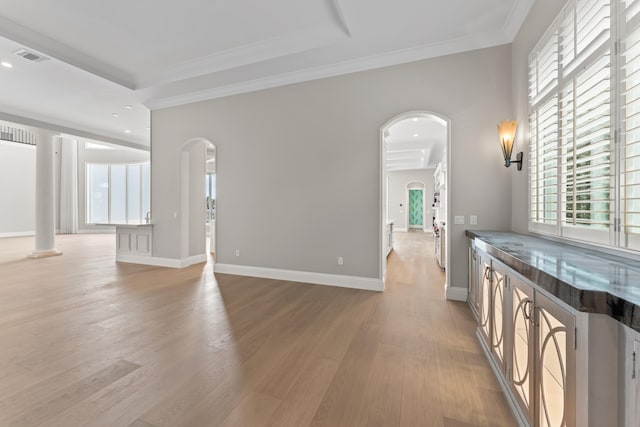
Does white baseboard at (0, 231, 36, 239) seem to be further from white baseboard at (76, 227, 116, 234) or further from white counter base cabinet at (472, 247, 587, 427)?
white counter base cabinet at (472, 247, 587, 427)

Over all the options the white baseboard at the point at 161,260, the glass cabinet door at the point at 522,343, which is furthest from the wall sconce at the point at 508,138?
the white baseboard at the point at 161,260

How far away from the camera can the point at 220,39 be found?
3.68m

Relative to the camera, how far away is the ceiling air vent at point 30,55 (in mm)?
3670

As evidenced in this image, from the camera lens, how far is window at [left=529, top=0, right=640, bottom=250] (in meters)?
1.48

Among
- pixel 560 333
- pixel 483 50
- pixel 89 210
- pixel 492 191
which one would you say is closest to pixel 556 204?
pixel 492 191

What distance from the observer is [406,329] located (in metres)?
2.77

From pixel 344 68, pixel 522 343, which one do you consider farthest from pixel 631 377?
pixel 344 68

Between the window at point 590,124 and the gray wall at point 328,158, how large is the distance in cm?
85

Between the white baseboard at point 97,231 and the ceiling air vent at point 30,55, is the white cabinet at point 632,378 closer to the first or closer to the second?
the ceiling air vent at point 30,55

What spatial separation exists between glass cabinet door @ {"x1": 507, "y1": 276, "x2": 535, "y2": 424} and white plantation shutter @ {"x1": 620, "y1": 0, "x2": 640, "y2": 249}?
0.62 m

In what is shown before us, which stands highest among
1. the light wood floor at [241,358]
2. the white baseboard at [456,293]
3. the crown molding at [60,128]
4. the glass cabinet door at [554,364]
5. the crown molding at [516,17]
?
the crown molding at [516,17]

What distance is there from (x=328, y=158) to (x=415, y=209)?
11.3 metres

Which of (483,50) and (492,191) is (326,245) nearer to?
(492,191)

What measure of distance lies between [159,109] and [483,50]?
5.73m
